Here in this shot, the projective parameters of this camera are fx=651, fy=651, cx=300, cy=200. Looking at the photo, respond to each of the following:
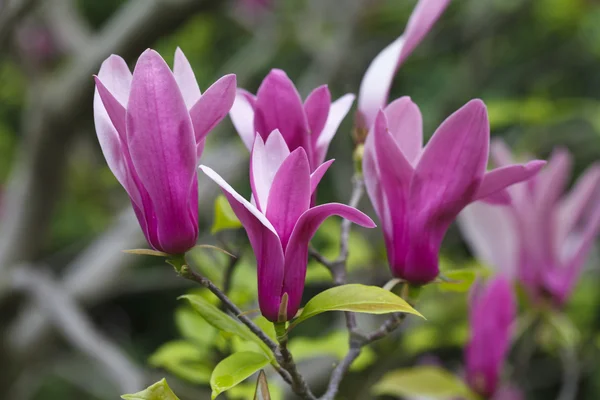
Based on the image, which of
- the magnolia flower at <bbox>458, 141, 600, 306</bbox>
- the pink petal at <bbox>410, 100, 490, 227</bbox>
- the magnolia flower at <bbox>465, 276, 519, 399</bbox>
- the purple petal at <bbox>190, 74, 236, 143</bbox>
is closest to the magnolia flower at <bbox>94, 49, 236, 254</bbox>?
the purple petal at <bbox>190, 74, 236, 143</bbox>

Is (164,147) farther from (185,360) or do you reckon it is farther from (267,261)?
(185,360)

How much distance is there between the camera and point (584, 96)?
2.24 m

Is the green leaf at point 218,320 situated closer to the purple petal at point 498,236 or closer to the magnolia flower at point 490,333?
the magnolia flower at point 490,333

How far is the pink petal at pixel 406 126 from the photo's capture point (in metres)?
0.35

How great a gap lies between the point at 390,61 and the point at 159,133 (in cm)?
18

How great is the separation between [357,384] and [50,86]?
79 cm

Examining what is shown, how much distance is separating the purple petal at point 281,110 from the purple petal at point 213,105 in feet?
0.18

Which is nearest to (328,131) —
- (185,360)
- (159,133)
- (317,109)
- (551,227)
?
(317,109)

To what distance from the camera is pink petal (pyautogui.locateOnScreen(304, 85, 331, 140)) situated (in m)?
0.37

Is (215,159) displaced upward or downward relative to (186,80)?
downward

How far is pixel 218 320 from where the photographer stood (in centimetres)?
33

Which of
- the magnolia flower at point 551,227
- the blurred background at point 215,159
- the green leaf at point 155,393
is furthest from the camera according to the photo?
the blurred background at point 215,159

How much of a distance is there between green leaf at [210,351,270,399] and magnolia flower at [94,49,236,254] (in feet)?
0.19

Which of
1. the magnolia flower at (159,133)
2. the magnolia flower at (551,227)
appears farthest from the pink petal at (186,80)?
the magnolia flower at (551,227)
